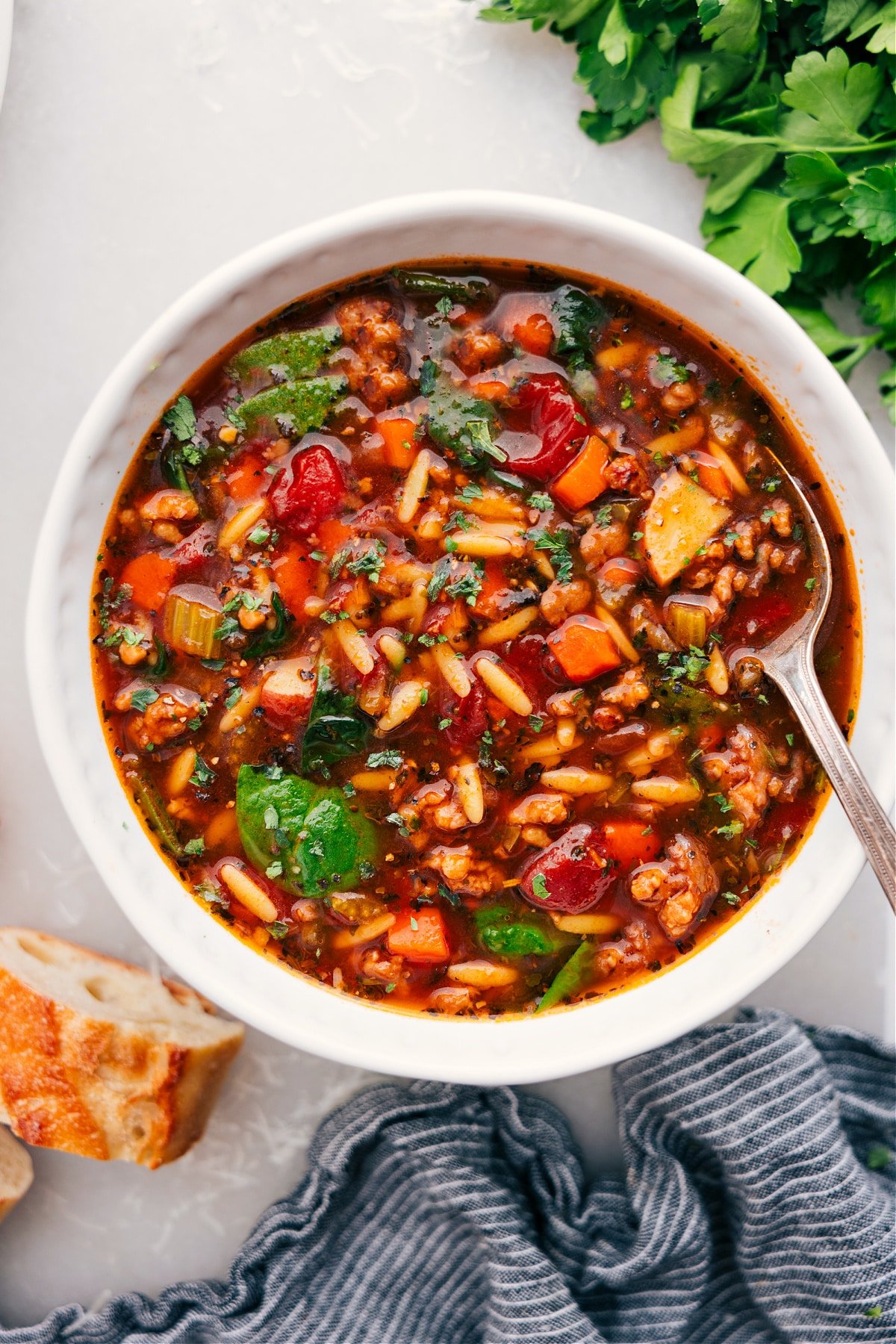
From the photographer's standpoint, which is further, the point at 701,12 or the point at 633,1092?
the point at 633,1092

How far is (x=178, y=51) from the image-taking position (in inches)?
132

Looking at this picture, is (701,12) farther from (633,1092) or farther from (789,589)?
(633,1092)

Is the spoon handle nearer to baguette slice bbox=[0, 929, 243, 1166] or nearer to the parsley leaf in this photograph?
the parsley leaf

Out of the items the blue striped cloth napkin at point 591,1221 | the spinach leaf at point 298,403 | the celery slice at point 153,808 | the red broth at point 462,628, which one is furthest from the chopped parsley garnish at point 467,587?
the blue striped cloth napkin at point 591,1221

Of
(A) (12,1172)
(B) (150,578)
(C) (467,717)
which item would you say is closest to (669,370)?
(C) (467,717)

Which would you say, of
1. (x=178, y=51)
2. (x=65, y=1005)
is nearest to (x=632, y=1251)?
(x=65, y=1005)

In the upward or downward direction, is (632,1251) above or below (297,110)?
below

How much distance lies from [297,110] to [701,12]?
122cm

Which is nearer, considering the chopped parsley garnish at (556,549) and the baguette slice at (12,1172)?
the chopped parsley garnish at (556,549)

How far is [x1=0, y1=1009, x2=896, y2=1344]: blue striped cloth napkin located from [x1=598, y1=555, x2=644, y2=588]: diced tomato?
148cm

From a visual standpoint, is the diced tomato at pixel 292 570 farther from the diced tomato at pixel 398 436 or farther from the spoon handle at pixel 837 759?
the spoon handle at pixel 837 759

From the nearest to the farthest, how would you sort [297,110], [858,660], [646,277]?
[646,277]
[858,660]
[297,110]

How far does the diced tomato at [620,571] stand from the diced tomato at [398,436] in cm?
61

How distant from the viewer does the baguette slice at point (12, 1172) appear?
3.49 metres
